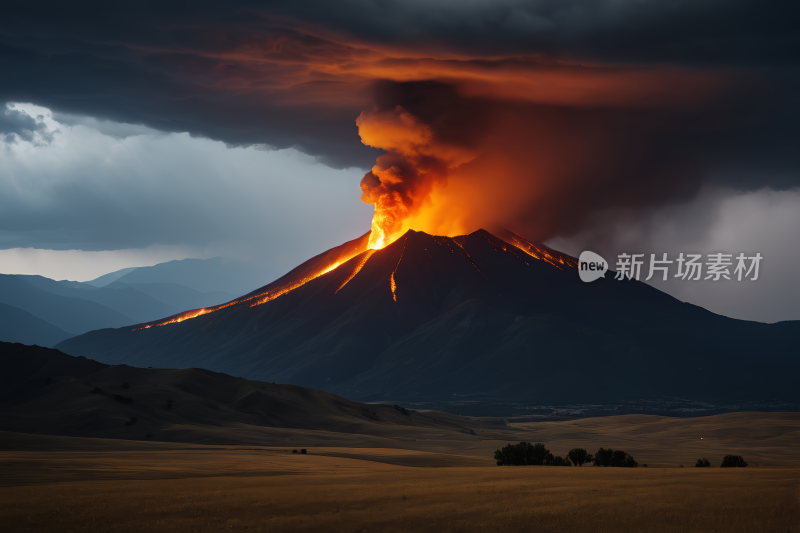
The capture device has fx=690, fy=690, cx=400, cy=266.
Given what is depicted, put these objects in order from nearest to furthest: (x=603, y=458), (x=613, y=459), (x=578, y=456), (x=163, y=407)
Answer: (x=613, y=459)
(x=603, y=458)
(x=578, y=456)
(x=163, y=407)

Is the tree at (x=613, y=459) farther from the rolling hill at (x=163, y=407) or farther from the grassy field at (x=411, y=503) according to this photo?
the rolling hill at (x=163, y=407)

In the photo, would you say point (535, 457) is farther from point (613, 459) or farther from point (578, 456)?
point (613, 459)

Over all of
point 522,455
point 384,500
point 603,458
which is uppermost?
point 603,458

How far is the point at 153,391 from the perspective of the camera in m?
121

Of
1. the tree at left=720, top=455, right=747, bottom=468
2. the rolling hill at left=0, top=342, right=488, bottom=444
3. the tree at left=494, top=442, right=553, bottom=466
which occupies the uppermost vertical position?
the tree at left=720, top=455, right=747, bottom=468

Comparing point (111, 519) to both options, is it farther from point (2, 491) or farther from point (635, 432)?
point (635, 432)

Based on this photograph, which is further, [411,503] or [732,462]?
[732,462]

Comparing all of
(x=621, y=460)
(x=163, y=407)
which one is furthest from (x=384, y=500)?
(x=163, y=407)

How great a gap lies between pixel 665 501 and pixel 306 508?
42.8 feet

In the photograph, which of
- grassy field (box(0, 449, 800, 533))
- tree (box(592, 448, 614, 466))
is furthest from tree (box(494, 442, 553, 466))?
grassy field (box(0, 449, 800, 533))

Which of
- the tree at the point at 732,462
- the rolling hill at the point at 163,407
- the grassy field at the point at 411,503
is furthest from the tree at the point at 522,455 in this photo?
the rolling hill at the point at 163,407

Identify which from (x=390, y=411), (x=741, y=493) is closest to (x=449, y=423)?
(x=390, y=411)

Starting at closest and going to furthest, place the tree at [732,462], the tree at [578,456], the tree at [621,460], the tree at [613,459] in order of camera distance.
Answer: the tree at [732,462] → the tree at [621,460] → the tree at [613,459] → the tree at [578,456]

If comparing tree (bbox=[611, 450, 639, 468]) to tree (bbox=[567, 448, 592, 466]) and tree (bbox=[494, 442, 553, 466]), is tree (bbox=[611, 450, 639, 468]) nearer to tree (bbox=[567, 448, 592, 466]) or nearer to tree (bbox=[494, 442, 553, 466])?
tree (bbox=[567, 448, 592, 466])
